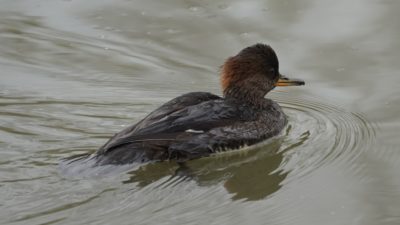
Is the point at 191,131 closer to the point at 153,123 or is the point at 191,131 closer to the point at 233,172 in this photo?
the point at 153,123

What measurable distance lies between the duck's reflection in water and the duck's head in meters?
0.77

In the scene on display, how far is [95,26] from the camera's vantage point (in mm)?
9789

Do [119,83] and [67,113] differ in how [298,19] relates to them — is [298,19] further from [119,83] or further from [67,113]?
[67,113]

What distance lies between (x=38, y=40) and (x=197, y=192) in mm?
4115

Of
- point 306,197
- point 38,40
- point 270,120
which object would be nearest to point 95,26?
point 38,40

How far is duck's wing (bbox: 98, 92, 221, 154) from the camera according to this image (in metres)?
6.62

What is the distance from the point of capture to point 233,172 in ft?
21.7

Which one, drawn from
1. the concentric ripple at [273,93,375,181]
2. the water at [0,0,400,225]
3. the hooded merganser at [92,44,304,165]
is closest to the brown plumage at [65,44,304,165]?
the hooded merganser at [92,44,304,165]

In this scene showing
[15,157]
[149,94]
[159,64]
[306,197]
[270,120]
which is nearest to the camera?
[306,197]

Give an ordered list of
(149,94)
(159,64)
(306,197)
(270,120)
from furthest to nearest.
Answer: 1. (159,64)
2. (149,94)
3. (270,120)
4. (306,197)

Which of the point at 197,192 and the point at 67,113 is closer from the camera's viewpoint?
the point at 197,192

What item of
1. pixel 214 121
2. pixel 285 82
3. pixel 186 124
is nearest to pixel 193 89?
pixel 285 82

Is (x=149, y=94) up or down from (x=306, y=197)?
up

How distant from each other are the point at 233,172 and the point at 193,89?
1.92m
